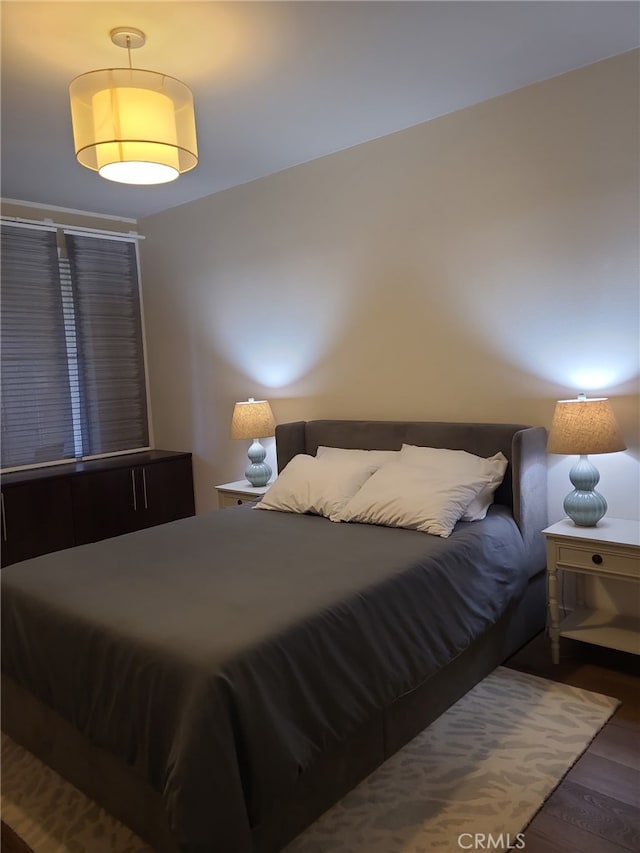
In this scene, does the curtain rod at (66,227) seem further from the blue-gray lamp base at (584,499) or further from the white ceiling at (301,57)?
the blue-gray lamp base at (584,499)

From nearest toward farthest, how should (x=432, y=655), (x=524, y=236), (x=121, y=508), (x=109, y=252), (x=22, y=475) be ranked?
1. (x=432, y=655)
2. (x=524, y=236)
3. (x=22, y=475)
4. (x=121, y=508)
5. (x=109, y=252)

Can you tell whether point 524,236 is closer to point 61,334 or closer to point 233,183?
point 233,183

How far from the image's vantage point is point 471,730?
222 centimetres

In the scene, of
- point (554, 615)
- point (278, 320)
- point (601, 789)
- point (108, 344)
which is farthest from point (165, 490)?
point (601, 789)

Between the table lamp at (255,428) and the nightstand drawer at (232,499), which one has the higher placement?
the table lamp at (255,428)

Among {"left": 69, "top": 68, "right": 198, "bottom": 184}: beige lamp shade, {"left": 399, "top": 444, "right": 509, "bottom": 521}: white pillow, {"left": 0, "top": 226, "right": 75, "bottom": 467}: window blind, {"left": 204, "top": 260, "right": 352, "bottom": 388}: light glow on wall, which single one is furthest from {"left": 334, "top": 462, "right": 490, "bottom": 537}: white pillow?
{"left": 0, "top": 226, "right": 75, "bottom": 467}: window blind

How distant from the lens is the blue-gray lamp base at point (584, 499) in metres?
2.63

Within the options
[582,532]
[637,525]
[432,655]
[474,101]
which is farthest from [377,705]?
[474,101]

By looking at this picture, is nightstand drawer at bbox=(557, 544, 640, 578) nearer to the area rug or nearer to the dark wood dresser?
the area rug

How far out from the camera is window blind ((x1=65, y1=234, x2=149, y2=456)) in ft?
14.9

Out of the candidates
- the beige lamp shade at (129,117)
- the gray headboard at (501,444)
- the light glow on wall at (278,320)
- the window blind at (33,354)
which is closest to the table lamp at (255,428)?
the light glow on wall at (278,320)

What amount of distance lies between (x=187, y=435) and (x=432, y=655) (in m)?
3.12

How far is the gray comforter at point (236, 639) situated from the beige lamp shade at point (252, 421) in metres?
1.26

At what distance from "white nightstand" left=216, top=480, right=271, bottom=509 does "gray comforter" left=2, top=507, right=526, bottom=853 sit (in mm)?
1087
